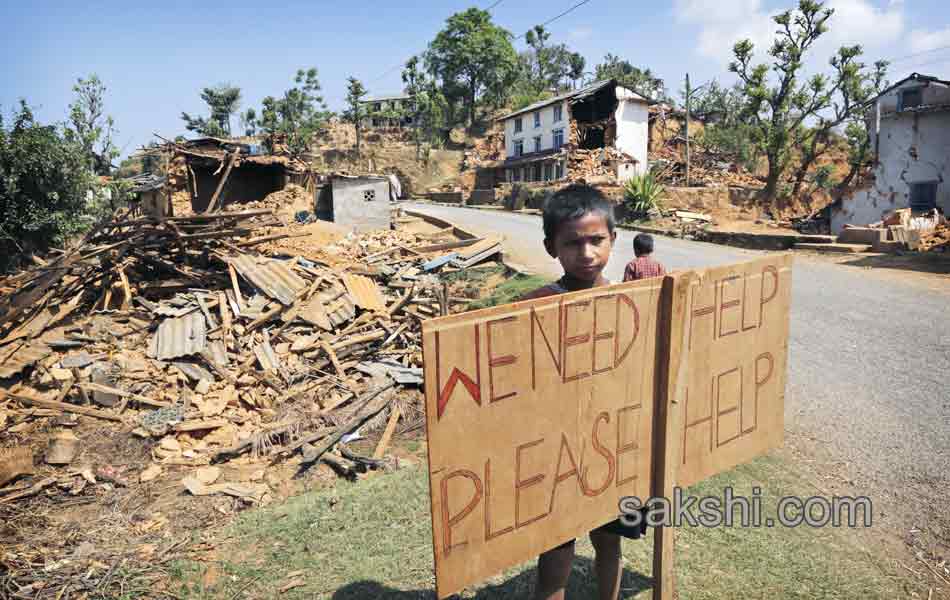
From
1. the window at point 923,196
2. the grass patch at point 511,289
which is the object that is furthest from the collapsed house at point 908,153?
the grass patch at point 511,289

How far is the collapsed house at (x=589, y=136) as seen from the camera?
37062 millimetres

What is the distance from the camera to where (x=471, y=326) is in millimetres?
1334

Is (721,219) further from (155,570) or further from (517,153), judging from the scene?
(155,570)

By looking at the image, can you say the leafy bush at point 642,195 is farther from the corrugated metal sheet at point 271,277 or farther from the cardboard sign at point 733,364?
the cardboard sign at point 733,364

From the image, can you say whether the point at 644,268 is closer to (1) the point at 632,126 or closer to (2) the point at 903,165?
(2) the point at 903,165

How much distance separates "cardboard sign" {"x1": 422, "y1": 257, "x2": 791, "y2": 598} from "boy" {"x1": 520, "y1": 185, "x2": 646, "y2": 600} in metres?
0.37

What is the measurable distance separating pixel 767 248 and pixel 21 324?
17.8 metres

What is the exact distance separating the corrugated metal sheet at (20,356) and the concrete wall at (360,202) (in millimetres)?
13666

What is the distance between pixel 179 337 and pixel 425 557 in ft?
19.2

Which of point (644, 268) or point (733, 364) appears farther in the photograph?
point (644, 268)

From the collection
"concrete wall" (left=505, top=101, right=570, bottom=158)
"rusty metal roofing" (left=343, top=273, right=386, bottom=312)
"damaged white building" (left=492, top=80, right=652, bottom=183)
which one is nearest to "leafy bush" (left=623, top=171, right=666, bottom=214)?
"damaged white building" (left=492, top=80, right=652, bottom=183)

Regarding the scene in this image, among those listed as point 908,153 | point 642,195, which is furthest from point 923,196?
point 642,195

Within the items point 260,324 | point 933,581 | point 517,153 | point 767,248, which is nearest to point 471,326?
point 933,581

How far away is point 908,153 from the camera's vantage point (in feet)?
64.3
